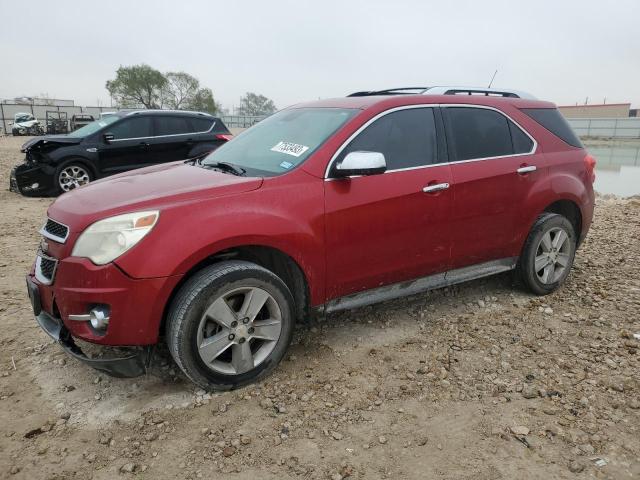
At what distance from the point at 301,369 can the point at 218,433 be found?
77cm

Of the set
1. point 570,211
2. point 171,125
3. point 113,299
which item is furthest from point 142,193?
point 171,125

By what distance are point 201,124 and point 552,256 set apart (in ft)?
23.8

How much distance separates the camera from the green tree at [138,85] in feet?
203

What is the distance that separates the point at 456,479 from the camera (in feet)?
7.47

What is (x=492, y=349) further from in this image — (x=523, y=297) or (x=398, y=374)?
(x=523, y=297)

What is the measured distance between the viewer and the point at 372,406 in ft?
9.26

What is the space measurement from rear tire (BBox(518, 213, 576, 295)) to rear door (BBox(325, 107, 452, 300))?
0.98 metres

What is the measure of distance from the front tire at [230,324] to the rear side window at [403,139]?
3.50 feet

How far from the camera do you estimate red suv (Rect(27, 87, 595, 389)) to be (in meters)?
2.62

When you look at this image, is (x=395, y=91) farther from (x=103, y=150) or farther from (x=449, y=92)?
(x=103, y=150)

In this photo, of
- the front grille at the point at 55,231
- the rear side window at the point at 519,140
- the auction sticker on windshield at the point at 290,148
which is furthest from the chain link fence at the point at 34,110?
the front grille at the point at 55,231

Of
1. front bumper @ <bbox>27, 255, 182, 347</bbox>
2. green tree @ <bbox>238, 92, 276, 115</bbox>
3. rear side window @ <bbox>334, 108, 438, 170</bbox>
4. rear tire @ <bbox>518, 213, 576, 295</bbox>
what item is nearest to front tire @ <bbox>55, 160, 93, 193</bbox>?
front bumper @ <bbox>27, 255, 182, 347</bbox>

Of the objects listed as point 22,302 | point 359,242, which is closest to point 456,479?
point 359,242

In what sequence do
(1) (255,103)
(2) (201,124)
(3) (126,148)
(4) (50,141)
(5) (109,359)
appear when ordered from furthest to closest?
(1) (255,103) → (2) (201,124) → (3) (126,148) → (4) (50,141) → (5) (109,359)
